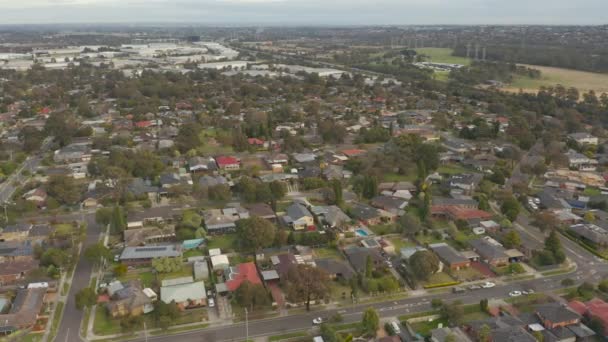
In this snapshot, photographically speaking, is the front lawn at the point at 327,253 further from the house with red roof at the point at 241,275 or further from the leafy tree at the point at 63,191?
the leafy tree at the point at 63,191

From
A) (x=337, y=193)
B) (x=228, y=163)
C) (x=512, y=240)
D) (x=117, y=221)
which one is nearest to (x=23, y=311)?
(x=117, y=221)

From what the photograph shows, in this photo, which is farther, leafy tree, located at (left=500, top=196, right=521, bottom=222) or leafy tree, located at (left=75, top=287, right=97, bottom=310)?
leafy tree, located at (left=500, top=196, right=521, bottom=222)

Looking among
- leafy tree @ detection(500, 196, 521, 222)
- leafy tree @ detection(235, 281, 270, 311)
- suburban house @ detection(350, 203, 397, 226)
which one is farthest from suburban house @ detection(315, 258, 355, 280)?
leafy tree @ detection(500, 196, 521, 222)

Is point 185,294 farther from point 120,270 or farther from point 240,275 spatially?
point 120,270

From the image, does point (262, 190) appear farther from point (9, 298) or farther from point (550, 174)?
point (550, 174)

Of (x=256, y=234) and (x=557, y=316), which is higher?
(x=256, y=234)

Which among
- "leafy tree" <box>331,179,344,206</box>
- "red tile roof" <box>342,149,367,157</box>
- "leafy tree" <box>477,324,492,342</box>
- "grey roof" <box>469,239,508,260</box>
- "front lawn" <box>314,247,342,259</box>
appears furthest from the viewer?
"red tile roof" <box>342,149,367,157</box>

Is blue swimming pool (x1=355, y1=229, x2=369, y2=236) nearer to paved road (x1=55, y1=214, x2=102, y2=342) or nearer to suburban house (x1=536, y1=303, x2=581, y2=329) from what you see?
suburban house (x1=536, y1=303, x2=581, y2=329)
